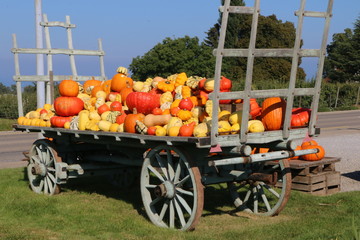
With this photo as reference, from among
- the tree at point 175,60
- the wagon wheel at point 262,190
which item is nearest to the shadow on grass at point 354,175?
the wagon wheel at point 262,190

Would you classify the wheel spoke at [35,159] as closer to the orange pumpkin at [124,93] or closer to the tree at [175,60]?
the orange pumpkin at [124,93]

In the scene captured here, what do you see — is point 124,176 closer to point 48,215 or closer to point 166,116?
point 48,215

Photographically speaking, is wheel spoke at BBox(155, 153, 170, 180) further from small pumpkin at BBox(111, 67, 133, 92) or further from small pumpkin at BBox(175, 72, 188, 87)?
small pumpkin at BBox(111, 67, 133, 92)

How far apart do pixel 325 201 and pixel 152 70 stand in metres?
42.7

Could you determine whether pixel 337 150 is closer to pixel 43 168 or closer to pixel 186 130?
pixel 43 168

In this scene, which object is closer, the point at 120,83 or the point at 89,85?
the point at 120,83

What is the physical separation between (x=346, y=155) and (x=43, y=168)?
775 cm

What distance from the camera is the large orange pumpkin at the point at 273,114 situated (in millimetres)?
6363

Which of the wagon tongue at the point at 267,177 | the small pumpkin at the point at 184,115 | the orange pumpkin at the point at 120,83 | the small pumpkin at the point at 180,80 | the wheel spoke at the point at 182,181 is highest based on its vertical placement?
the small pumpkin at the point at 180,80

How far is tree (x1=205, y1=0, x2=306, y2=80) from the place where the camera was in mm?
52594

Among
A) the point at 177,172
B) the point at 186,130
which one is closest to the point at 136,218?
the point at 177,172

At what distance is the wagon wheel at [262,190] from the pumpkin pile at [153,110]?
0.80 metres

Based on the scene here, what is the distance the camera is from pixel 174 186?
645cm

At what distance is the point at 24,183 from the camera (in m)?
9.60
